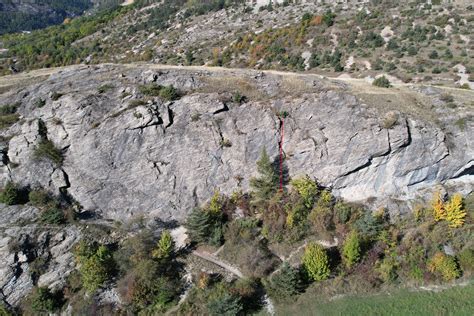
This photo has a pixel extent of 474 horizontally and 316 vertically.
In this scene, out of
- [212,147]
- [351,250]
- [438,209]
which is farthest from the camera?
[212,147]

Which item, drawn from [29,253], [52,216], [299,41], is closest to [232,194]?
[52,216]

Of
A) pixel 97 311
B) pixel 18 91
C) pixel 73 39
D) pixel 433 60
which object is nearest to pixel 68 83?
pixel 18 91

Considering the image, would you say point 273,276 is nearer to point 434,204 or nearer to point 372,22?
point 434,204

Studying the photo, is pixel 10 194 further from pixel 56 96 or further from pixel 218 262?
pixel 218 262

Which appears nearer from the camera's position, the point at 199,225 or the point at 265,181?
the point at 199,225

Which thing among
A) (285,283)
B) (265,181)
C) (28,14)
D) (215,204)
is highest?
(28,14)

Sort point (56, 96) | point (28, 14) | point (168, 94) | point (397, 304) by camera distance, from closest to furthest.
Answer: point (397, 304), point (168, 94), point (56, 96), point (28, 14)

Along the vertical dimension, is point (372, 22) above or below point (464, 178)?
above
